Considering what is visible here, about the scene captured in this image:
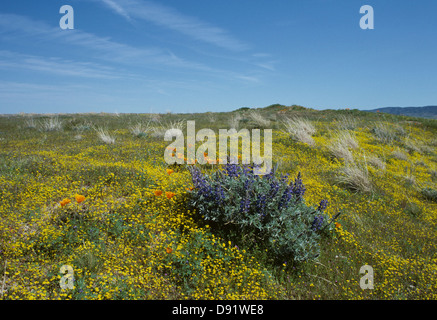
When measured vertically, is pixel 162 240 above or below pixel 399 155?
below

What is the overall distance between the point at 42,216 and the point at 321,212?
4.49m

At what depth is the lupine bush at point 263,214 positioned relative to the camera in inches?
152

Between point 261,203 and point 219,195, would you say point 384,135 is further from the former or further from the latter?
point 219,195

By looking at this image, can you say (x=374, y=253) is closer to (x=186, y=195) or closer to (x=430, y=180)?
(x=186, y=195)

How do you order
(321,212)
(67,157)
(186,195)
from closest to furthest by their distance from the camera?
(321,212)
(186,195)
(67,157)

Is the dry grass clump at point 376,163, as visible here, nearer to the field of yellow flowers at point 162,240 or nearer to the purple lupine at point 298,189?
the field of yellow flowers at point 162,240

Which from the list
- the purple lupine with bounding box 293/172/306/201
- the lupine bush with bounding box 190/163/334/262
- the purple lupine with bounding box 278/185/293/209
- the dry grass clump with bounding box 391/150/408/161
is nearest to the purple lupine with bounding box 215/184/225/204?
the lupine bush with bounding box 190/163/334/262

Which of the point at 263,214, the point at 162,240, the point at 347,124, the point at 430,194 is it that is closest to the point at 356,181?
the point at 430,194

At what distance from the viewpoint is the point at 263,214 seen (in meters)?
4.01

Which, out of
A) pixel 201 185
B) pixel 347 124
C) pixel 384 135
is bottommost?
pixel 201 185

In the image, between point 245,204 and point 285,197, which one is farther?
point 285,197

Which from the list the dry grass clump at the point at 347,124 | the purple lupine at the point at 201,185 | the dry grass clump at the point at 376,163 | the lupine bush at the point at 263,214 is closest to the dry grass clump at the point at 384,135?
the dry grass clump at the point at 347,124
